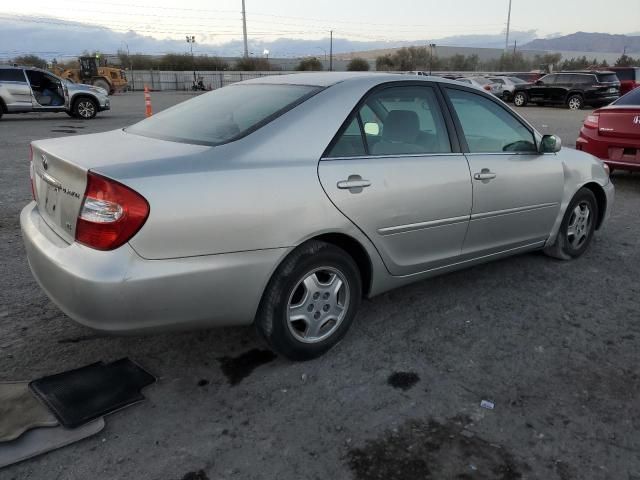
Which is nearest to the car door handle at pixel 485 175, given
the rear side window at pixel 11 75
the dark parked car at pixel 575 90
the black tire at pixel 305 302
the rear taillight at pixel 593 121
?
the black tire at pixel 305 302

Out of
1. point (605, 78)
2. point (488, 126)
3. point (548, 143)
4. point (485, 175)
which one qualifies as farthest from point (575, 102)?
point (485, 175)

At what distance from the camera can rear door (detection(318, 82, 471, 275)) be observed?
121 inches

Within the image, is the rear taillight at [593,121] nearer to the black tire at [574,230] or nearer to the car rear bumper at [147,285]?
the black tire at [574,230]

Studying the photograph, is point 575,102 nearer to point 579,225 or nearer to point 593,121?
point 593,121

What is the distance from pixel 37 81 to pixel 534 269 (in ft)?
54.5

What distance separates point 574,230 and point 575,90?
22.1 meters

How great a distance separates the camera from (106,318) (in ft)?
8.09

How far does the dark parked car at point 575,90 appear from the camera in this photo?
77.2ft

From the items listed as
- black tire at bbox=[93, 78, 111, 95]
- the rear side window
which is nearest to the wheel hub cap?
the rear side window

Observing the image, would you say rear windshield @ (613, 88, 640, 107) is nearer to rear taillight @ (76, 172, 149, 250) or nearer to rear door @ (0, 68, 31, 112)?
rear taillight @ (76, 172, 149, 250)

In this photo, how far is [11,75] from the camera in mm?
16234

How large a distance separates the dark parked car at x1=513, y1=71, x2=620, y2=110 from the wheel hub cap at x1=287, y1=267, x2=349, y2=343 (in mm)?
24319

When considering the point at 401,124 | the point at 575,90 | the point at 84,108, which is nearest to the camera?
the point at 401,124

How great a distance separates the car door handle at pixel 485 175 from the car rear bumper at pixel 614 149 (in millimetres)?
4725
